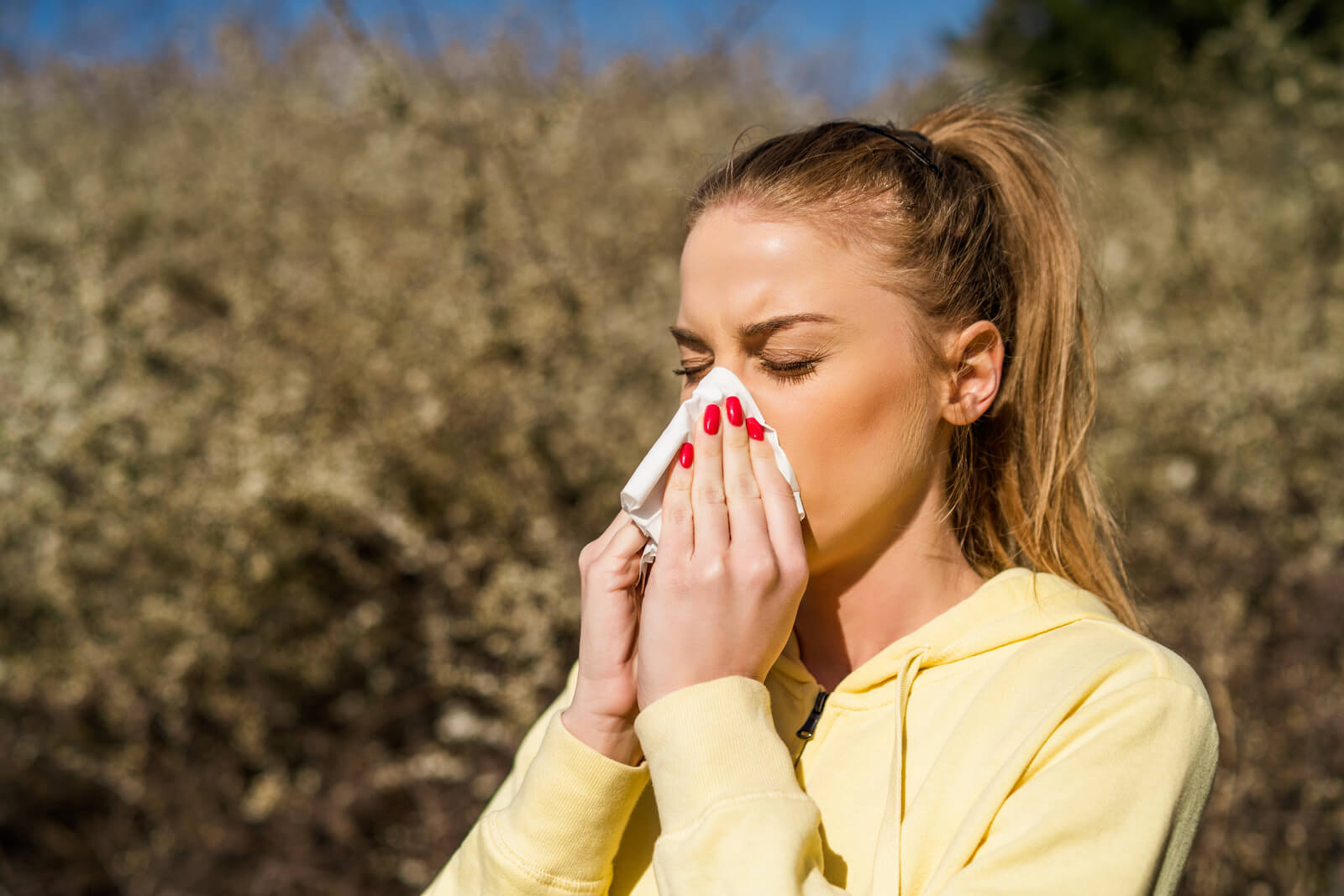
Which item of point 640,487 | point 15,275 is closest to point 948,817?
point 640,487

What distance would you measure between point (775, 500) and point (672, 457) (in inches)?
5.8

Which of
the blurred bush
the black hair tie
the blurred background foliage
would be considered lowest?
the blurred background foliage

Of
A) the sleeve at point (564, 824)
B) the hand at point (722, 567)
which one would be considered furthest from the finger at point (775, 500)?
the sleeve at point (564, 824)

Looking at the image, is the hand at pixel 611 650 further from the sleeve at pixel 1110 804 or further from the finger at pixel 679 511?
the sleeve at pixel 1110 804

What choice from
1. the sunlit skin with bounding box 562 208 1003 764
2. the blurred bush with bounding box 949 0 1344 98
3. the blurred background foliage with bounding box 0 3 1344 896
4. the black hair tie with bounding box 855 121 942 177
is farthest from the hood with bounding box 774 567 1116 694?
the blurred bush with bounding box 949 0 1344 98

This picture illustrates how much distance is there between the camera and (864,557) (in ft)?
4.77

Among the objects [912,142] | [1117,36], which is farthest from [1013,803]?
[1117,36]

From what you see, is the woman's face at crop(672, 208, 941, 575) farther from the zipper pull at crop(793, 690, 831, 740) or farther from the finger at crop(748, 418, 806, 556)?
the zipper pull at crop(793, 690, 831, 740)

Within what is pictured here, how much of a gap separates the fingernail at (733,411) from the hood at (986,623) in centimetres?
37

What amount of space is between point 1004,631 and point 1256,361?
152 inches

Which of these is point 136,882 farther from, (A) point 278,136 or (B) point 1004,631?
(A) point 278,136

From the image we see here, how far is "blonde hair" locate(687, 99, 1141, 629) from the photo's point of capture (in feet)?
4.90

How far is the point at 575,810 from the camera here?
1276 millimetres

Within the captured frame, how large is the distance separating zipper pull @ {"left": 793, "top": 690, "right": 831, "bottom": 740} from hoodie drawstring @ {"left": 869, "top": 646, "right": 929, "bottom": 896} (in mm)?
131
